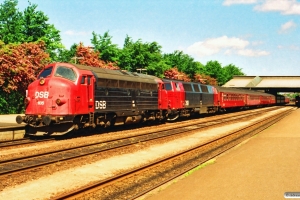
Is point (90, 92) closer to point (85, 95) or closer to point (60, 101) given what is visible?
point (85, 95)

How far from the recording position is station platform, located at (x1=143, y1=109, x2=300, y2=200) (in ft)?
25.1

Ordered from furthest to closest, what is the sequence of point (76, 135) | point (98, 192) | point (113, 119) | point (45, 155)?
point (113, 119)
point (76, 135)
point (45, 155)
point (98, 192)

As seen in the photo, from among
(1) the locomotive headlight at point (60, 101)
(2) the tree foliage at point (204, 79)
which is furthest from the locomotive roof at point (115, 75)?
(2) the tree foliage at point (204, 79)

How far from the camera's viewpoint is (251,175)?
9.59 metres

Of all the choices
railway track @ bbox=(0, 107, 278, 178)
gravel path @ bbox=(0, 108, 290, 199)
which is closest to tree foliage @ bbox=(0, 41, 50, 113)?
railway track @ bbox=(0, 107, 278, 178)

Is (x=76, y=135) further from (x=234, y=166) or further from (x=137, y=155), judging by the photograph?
(x=234, y=166)

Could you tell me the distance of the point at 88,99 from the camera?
17984mm

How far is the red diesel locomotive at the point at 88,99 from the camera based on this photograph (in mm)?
16703

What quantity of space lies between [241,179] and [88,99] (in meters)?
11.1

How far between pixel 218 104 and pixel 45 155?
32.0 meters

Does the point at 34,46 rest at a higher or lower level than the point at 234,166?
higher

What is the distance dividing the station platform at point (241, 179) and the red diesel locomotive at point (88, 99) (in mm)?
8454

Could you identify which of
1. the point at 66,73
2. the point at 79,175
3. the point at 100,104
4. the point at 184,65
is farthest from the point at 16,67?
the point at 184,65

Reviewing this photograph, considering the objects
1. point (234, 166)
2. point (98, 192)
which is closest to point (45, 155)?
point (98, 192)
